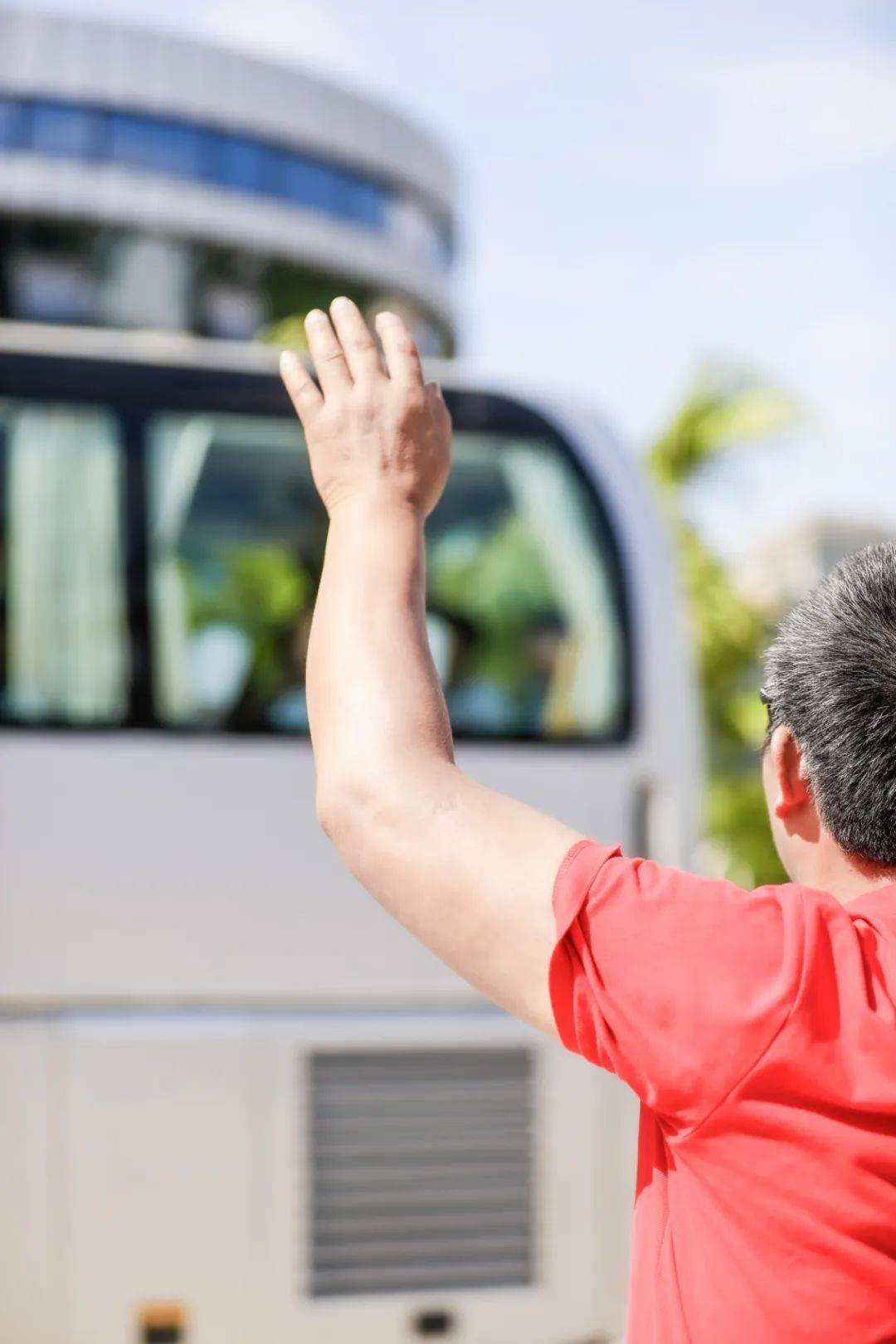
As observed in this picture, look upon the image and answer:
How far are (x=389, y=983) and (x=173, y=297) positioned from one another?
3173 centimetres

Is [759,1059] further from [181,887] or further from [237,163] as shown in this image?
[237,163]

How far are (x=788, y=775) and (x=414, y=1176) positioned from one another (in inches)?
113

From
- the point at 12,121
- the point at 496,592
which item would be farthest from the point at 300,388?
the point at 12,121

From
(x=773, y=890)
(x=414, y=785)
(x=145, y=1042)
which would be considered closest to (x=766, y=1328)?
(x=773, y=890)

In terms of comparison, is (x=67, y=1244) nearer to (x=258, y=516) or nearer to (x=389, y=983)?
(x=389, y=983)

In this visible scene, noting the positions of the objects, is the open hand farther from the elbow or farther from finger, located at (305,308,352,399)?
the elbow

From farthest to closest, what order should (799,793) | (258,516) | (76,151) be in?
(76,151) < (258,516) < (799,793)

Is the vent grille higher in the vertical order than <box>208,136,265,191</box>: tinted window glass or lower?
lower

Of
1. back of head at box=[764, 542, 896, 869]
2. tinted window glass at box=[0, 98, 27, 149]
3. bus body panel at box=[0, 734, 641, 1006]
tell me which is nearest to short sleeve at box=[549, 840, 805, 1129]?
back of head at box=[764, 542, 896, 869]

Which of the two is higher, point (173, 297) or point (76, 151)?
point (76, 151)

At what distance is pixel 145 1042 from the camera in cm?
369

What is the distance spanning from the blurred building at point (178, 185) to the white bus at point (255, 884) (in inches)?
1120

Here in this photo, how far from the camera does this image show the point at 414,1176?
Result: 3.82m

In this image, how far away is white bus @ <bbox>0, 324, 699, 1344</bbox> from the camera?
366cm
